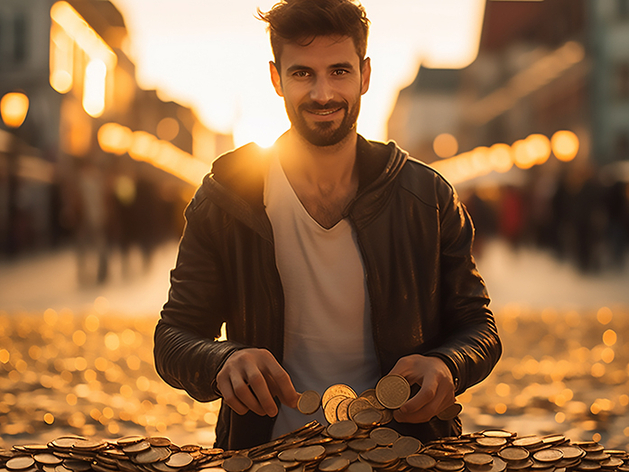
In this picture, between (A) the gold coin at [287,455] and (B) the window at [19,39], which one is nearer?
(A) the gold coin at [287,455]

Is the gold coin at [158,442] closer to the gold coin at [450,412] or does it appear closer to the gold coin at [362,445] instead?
the gold coin at [362,445]

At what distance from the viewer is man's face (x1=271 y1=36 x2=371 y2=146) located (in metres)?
2.39

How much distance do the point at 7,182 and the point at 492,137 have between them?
35.3m

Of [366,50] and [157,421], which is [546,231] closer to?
[157,421]

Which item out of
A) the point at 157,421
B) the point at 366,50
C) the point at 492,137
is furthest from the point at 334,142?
the point at 492,137

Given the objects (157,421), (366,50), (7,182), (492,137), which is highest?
(492,137)

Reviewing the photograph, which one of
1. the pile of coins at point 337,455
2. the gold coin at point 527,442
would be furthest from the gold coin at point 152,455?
the gold coin at point 527,442

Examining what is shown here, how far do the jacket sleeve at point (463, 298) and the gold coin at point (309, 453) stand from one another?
1.63 ft

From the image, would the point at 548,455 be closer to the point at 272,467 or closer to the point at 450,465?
the point at 450,465

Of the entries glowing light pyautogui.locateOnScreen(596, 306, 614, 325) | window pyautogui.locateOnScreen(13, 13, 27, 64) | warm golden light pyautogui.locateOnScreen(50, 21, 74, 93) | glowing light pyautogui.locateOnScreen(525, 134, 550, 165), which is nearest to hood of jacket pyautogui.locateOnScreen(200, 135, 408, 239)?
glowing light pyautogui.locateOnScreen(596, 306, 614, 325)

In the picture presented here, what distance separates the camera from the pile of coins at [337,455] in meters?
1.94

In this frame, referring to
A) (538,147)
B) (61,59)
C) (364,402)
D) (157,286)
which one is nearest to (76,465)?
(364,402)

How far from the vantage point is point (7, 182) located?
1858 cm

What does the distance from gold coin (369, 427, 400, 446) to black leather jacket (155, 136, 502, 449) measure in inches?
16.6
